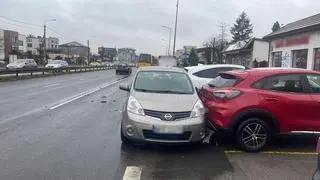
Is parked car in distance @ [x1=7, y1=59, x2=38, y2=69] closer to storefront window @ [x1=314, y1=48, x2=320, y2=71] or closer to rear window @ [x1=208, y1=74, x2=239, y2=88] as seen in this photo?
storefront window @ [x1=314, y1=48, x2=320, y2=71]

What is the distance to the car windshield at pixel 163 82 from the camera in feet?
29.7

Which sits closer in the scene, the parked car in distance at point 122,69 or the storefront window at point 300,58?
the storefront window at point 300,58

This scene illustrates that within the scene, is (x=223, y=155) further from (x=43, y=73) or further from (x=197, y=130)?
(x=43, y=73)

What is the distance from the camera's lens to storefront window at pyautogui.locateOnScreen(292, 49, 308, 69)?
83.8 ft

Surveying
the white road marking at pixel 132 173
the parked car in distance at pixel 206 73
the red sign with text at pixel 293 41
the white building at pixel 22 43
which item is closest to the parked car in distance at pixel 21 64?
the red sign with text at pixel 293 41

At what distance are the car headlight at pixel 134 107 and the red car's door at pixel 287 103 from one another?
2.19 metres

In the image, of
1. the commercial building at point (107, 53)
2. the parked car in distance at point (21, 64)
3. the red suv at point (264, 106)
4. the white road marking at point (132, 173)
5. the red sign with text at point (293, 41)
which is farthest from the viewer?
the commercial building at point (107, 53)

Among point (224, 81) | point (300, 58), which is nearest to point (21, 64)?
point (300, 58)

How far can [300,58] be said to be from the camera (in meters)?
26.6

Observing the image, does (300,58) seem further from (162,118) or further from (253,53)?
(162,118)

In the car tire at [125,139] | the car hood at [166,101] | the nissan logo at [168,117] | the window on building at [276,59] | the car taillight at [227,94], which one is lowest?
the car tire at [125,139]

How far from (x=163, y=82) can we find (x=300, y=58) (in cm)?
1921

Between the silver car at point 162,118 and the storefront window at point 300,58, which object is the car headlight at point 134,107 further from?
the storefront window at point 300,58

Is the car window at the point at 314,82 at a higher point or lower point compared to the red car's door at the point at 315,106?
higher
